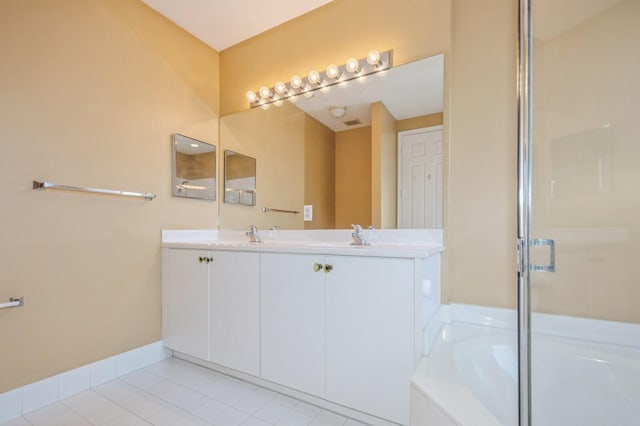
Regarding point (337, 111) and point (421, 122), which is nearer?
point (421, 122)

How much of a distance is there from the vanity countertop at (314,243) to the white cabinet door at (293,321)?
7 cm

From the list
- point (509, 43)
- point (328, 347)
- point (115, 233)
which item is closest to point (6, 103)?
point (115, 233)

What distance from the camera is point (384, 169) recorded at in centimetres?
175

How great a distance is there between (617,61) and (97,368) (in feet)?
9.91

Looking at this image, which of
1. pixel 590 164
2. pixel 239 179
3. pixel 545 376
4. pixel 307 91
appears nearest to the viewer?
pixel 545 376

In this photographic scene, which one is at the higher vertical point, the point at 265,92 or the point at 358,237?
the point at 265,92

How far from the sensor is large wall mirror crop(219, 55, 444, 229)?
1.64m

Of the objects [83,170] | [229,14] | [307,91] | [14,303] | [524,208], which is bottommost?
[14,303]

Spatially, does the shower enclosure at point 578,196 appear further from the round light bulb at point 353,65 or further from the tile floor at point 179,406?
the tile floor at point 179,406

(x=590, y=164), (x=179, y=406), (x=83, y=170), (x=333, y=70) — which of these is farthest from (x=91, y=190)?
(x=590, y=164)

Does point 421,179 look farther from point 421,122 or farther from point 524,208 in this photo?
point 524,208

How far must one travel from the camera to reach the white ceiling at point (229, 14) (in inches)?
76.7

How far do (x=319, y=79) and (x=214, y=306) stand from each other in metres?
1.63

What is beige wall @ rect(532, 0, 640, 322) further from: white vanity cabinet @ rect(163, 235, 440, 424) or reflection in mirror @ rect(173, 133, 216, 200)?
reflection in mirror @ rect(173, 133, 216, 200)
